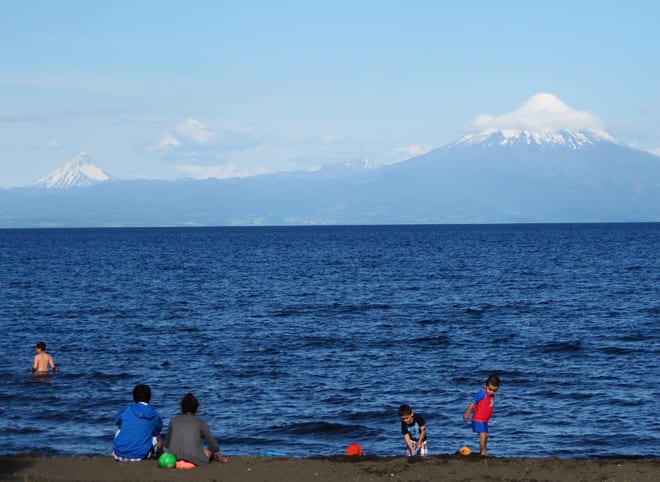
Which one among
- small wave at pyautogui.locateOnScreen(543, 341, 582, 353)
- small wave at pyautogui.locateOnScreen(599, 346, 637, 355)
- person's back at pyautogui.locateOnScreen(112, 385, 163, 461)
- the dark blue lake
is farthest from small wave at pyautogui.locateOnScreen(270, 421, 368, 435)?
small wave at pyautogui.locateOnScreen(599, 346, 637, 355)

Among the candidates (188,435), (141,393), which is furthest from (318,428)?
(141,393)

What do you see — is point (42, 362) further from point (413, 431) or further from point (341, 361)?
point (413, 431)

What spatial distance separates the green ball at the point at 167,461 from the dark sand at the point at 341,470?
0.41ft

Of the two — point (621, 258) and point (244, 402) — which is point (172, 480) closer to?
point (244, 402)

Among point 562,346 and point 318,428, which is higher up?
point 562,346

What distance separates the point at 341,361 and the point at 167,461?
1773cm

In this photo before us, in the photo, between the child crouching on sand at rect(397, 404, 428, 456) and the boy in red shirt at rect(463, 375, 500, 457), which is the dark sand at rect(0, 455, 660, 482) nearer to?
the boy in red shirt at rect(463, 375, 500, 457)

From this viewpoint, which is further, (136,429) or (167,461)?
(136,429)

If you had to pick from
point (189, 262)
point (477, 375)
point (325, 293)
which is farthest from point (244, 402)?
point (189, 262)

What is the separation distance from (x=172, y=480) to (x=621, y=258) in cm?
9959

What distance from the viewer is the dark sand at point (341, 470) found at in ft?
53.9

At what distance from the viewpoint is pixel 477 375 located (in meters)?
31.4

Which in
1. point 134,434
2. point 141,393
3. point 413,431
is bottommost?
point 413,431

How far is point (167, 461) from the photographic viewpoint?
17094 mm
